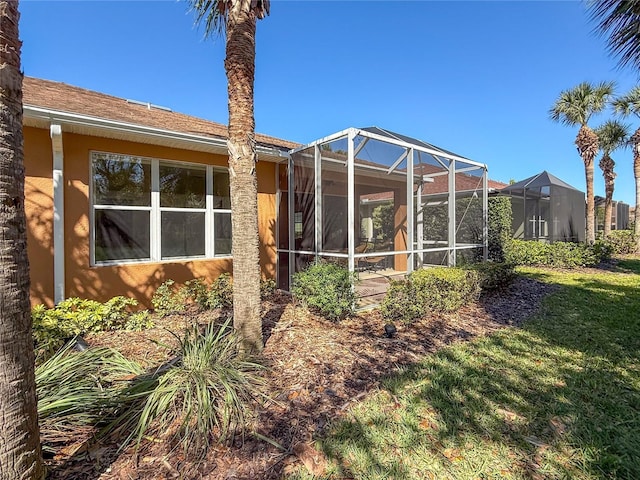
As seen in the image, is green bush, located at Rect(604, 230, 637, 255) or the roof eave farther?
green bush, located at Rect(604, 230, 637, 255)

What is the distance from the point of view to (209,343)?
320 centimetres

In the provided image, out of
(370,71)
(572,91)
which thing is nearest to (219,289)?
(370,71)

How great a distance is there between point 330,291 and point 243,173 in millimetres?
2550

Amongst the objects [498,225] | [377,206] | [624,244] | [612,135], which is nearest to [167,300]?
[377,206]

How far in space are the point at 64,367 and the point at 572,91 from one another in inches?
805

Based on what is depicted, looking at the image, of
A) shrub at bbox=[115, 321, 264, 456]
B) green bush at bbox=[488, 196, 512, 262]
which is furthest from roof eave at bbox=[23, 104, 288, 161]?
green bush at bbox=[488, 196, 512, 262]

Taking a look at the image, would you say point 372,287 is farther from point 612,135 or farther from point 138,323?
point 612,135

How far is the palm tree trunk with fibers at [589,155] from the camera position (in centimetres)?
1467

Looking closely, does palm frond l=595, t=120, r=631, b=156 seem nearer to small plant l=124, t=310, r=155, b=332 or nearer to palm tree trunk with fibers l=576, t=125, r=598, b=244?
palm tree trunk with fibers l=576, t=125, r=598, b=244

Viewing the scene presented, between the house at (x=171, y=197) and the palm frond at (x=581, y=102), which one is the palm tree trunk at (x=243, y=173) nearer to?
the house at (x=171, y=197)

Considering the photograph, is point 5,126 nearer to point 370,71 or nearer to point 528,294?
point 528,294

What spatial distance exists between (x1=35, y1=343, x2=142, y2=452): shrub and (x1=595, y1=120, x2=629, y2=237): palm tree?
24.2m

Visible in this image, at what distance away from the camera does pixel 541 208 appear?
50.5 feet

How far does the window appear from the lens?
570cm
